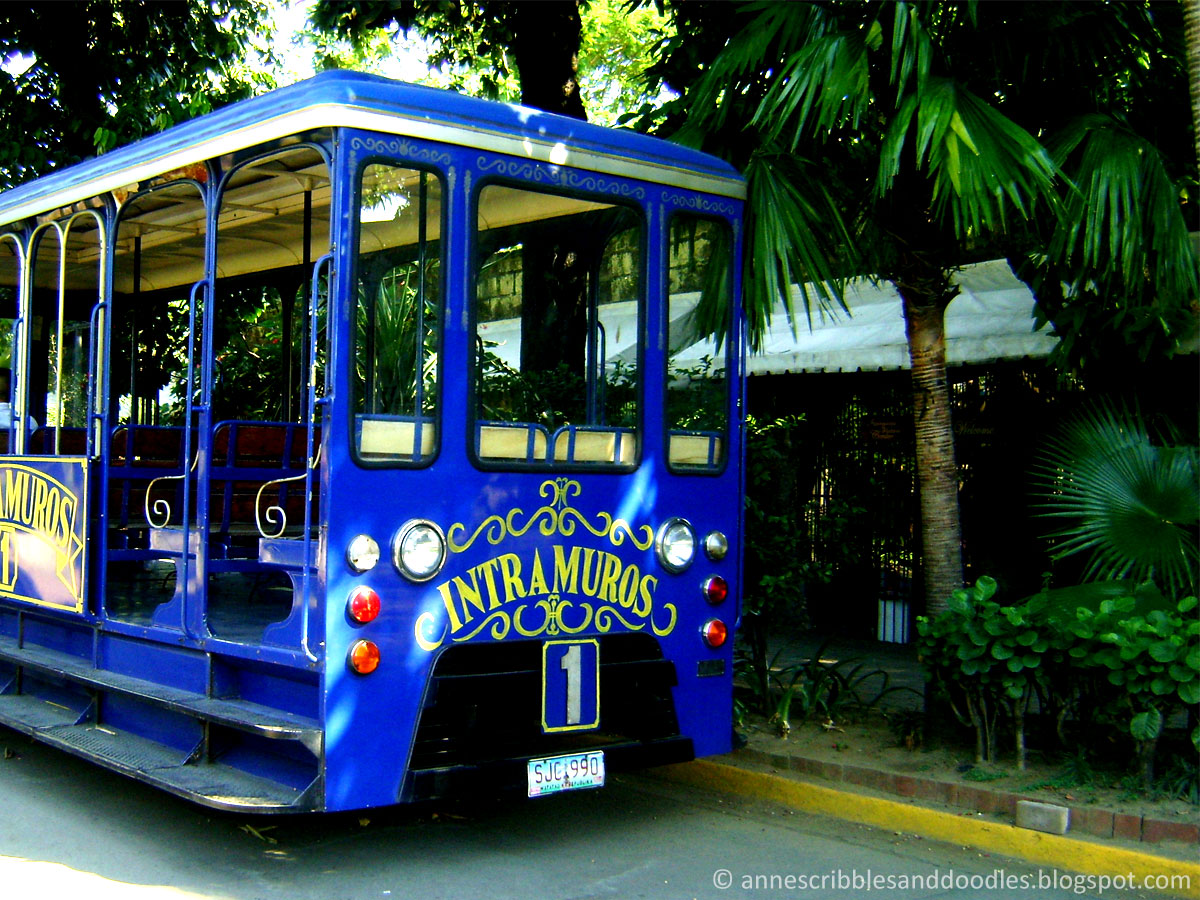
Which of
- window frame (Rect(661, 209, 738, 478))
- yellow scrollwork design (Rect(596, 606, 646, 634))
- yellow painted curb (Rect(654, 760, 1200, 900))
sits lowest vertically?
yellow painted curb (Rect(654, 760, 1200, 900))

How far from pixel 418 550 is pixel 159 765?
1500mm

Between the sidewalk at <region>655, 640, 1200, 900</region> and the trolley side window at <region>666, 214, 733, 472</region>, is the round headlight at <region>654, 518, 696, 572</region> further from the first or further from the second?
the sidewalk at <region>655, 640, 1200, 900</region>

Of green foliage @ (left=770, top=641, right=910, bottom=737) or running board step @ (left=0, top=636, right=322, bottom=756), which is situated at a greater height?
running board step @ (left=0, top=636, right=322, bottom=756)

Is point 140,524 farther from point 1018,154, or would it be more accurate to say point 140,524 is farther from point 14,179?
point 14,179

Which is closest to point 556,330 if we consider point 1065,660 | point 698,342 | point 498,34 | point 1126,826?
point 698,342

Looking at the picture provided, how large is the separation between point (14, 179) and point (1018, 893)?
10492 mm

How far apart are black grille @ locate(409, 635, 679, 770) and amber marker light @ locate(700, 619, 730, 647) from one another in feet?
1.04

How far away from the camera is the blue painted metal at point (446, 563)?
15.4 ft

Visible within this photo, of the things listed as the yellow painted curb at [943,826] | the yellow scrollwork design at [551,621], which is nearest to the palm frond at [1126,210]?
the yellow painted curb at [943,826]

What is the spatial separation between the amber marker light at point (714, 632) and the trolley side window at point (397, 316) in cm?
161

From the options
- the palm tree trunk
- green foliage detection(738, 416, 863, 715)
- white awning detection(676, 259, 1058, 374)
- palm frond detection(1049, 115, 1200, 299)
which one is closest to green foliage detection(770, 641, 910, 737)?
green foliage detection(738, 416, 863, 715)

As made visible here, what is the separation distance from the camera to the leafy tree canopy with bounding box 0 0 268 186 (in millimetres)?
11609

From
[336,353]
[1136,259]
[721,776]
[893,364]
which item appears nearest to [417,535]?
[336,353]

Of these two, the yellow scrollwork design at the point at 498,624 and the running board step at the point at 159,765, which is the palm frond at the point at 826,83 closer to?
the yellow scrollwork design at the point at 498,624
